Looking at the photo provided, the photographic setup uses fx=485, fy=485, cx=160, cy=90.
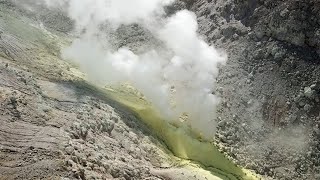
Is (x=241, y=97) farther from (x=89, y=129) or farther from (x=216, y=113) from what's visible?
(x=89, y=129)

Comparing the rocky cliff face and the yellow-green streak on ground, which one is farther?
the rocky cliff face

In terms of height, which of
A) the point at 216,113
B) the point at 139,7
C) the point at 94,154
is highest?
the point at 139,7

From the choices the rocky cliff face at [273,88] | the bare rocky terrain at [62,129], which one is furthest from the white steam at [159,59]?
the bare rocky terrain at [62,129]

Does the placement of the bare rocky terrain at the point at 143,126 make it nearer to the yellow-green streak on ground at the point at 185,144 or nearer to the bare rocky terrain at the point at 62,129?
the bare rocky terrain at the point at 62,129

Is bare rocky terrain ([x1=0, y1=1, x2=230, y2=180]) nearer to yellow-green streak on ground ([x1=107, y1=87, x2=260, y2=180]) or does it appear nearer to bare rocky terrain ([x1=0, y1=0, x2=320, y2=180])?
bare rocky terrain ([x1=0, y1=0, x2=320, y2=180])

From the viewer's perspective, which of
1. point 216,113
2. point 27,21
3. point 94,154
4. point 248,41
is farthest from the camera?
point 27,21

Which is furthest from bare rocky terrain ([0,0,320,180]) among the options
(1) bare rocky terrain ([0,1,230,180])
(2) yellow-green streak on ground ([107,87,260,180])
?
(2) yellow-green streak on ground ([107,87,260,180])

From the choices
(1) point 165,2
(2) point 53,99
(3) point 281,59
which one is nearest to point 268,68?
(3) point 281,59
